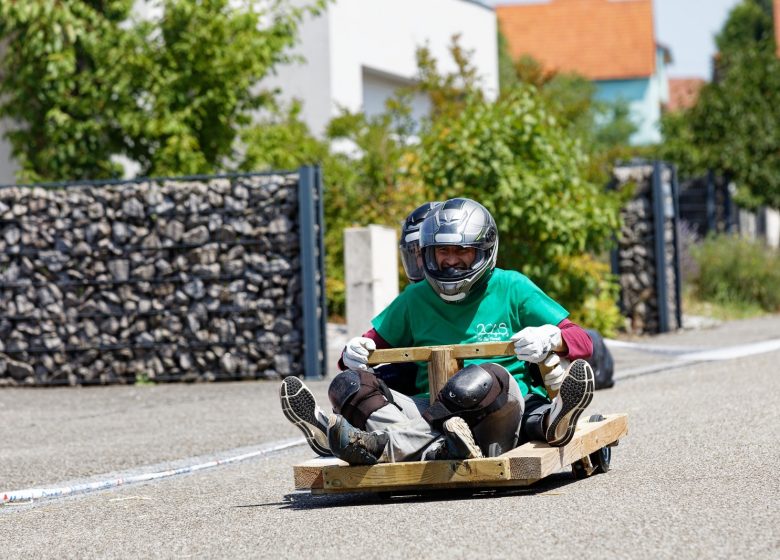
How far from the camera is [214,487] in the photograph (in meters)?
8.39

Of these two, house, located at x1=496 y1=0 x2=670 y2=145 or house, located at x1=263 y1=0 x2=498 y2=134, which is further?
house, located at x1=496 y1=0 x2=670 y2=145

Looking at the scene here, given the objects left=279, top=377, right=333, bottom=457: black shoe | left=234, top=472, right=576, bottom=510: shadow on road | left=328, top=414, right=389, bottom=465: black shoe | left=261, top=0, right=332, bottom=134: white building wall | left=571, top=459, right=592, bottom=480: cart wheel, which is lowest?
left=234, top=472, right=576, bottom=510: shadow on road

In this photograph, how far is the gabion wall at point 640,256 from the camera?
20156mm

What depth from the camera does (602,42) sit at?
79.0 metres

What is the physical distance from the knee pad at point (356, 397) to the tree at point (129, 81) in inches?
424

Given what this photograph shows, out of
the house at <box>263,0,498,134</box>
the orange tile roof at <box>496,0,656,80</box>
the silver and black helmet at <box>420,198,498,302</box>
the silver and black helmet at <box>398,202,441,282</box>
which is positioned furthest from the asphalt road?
the orange tile roof at <box>496,0,656,80</box>

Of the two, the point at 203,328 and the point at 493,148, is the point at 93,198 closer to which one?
the point at 203,328

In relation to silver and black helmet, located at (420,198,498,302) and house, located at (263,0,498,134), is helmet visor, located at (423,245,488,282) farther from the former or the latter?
house, located at (263,0,498,134)

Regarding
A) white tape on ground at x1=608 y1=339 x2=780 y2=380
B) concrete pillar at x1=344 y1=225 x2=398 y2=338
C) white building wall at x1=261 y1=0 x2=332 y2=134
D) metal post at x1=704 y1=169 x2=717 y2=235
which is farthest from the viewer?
metal post at x1=704 y1=169 x2=717 y2=235

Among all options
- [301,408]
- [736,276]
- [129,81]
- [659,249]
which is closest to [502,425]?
[301,408]

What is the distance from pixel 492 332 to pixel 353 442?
1006 mm

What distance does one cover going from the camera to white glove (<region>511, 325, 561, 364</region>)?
716 cm

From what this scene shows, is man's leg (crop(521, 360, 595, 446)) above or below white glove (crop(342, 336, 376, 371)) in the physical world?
below

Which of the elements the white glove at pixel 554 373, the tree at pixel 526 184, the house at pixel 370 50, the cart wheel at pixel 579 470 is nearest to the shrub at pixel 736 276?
the house at pixel 370 50
